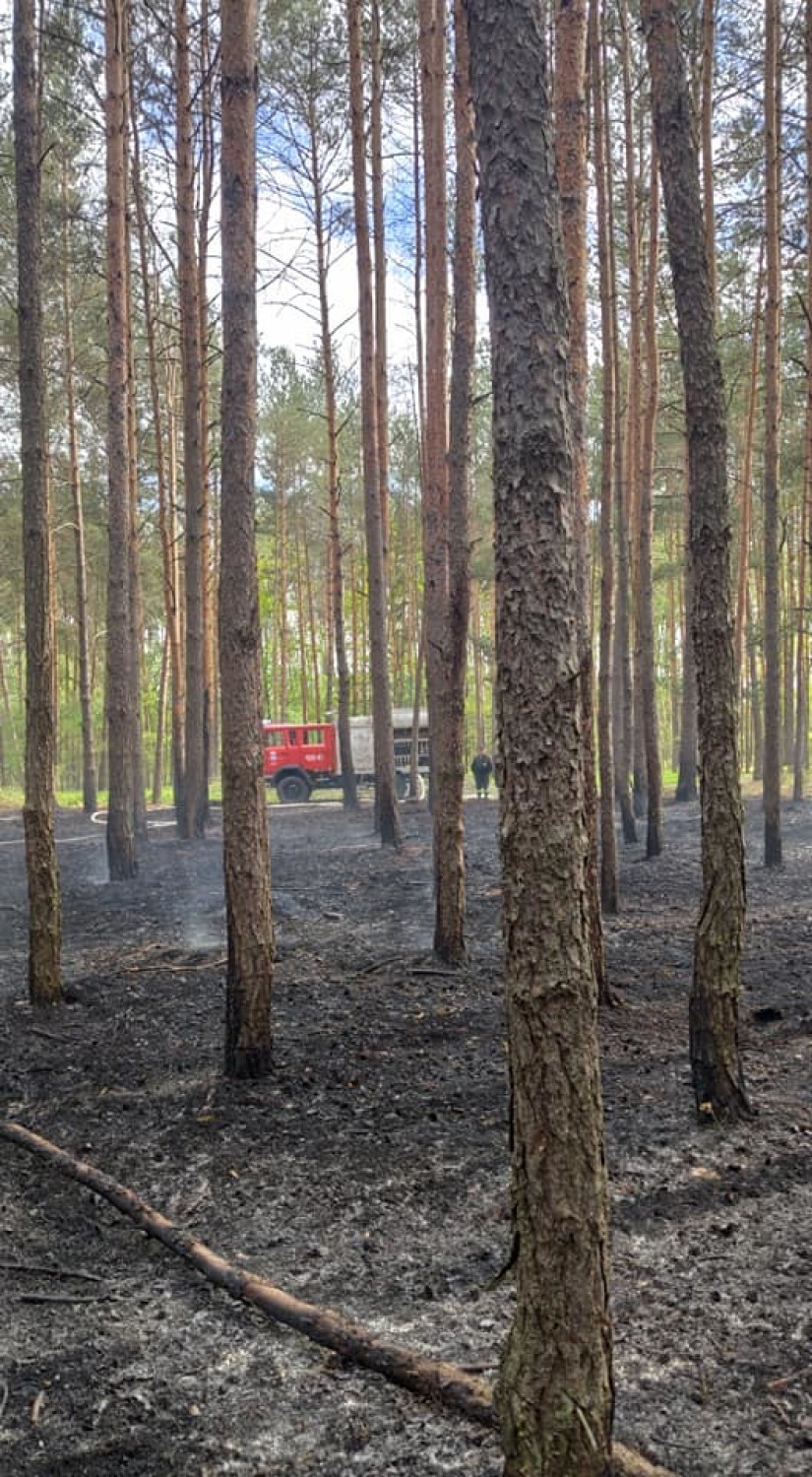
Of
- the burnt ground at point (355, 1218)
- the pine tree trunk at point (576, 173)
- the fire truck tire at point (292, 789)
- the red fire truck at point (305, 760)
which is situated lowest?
the burnt ground at point (355, 1218)

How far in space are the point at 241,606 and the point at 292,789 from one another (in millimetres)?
22605

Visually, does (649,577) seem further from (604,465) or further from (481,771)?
(481,771)

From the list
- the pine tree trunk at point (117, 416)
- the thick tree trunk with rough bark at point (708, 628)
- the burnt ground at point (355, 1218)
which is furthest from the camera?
the pine tree trunk at point (117, 416)

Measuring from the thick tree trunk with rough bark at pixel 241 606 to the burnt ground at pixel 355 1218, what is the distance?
49 cm

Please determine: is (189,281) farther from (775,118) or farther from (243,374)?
(243,374)

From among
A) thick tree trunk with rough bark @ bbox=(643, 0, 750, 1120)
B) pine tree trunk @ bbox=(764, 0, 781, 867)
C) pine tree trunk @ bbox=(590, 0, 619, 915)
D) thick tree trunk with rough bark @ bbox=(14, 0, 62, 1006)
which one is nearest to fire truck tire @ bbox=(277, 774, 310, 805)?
pine tree trunk @ bbox=(590, 0, 619, 915)

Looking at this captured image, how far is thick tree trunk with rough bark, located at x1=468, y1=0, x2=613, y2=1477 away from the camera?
2467 millimetres

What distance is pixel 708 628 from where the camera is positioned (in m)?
5.15

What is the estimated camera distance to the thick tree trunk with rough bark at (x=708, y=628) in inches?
202

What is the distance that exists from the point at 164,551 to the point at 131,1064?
552 inches

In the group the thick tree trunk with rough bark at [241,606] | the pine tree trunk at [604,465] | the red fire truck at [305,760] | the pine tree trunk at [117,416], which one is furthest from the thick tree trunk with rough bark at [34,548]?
the red fire truck at [305,760]

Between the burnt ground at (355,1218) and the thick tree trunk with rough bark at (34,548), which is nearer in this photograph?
the burnt ground at (355,1218)

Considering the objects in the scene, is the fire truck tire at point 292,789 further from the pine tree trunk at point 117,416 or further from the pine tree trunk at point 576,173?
the pine tree trunk at point 576,173

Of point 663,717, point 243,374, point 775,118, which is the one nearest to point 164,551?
point 775,118
